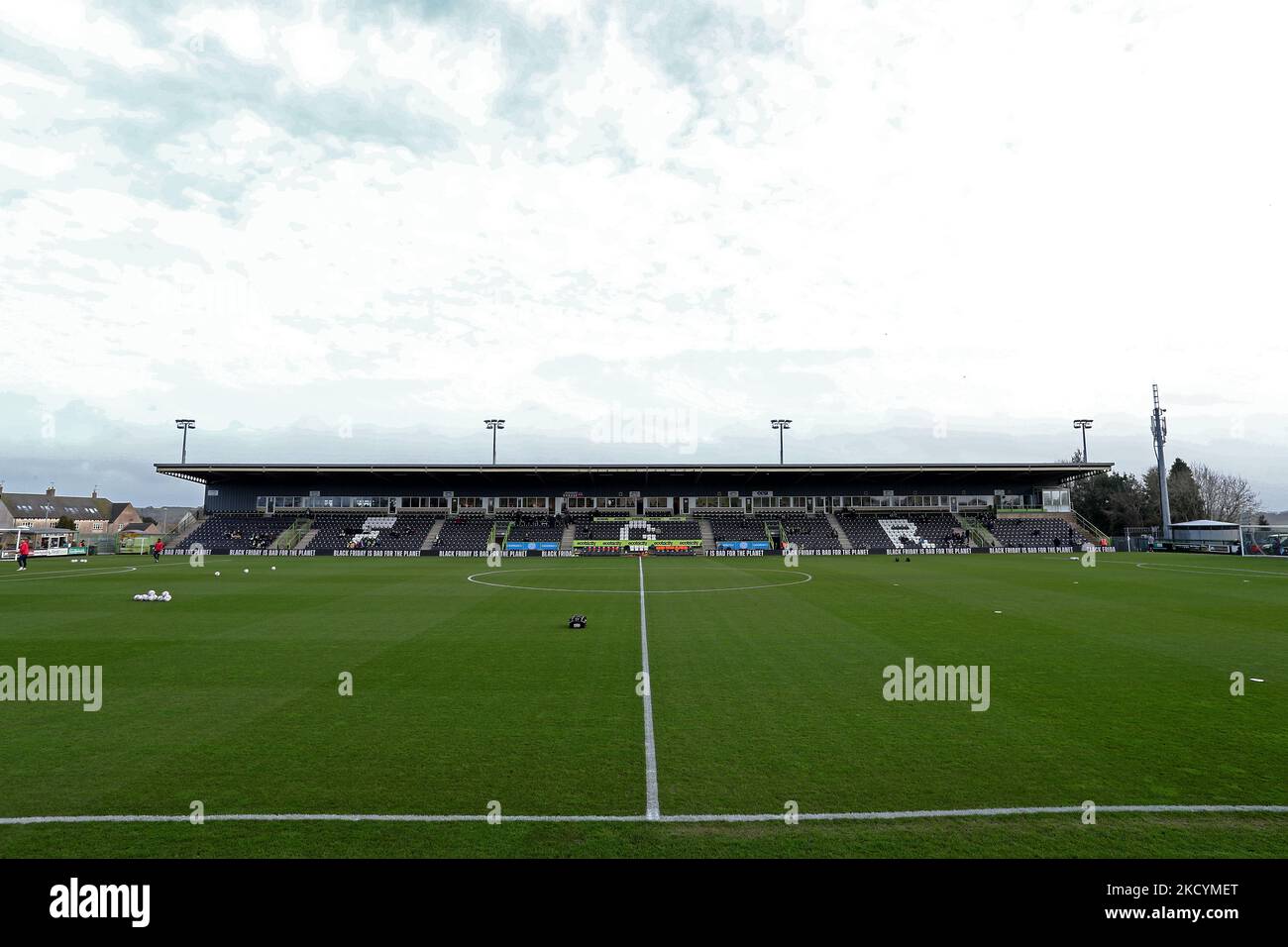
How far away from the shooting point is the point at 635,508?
7569 cm

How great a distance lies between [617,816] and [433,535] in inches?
2657

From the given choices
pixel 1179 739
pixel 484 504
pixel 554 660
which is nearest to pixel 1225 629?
pixel 1179 739

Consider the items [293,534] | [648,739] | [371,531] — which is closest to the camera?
[648,739]

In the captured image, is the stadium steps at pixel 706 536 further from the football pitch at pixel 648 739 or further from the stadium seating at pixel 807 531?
the football pitch at pixel 648 739

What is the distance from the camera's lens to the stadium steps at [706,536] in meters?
66.4

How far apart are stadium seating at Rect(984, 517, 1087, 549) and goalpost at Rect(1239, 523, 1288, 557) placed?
1295 cm

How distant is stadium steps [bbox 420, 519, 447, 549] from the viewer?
6706cm

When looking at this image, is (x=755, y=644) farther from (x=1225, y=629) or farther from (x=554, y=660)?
(x=1225, y=629)

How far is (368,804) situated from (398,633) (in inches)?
429

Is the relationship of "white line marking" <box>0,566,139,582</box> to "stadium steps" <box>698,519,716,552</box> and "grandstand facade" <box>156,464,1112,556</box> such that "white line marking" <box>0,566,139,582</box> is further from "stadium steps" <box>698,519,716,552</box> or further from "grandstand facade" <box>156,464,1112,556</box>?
"stadium steps" <box>698,519,716,552</box>

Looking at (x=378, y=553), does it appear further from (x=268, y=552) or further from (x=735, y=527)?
(x=735, y=527)

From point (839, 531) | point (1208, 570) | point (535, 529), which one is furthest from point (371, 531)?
point (1208, 570)

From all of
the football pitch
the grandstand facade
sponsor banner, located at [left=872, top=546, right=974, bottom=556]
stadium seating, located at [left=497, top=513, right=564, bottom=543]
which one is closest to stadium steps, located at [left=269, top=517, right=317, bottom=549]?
the grandstand facade
